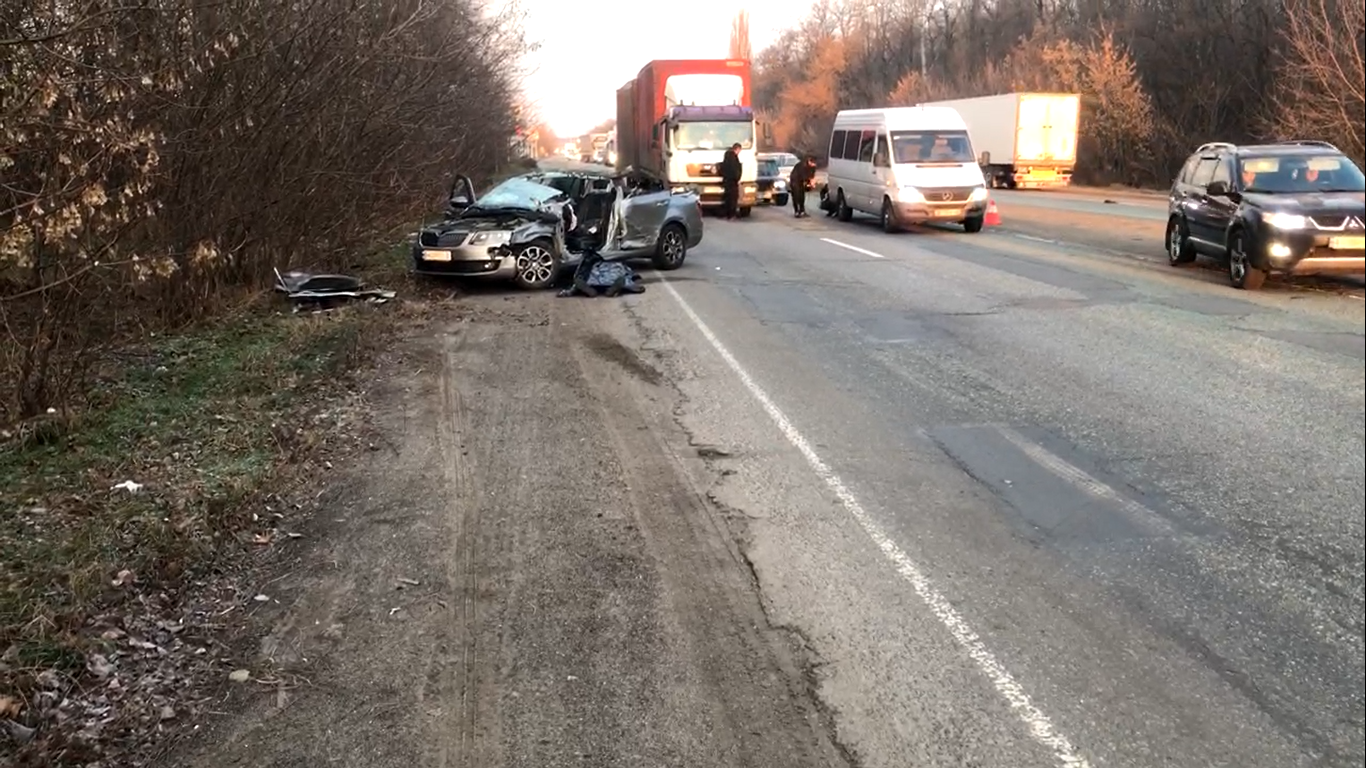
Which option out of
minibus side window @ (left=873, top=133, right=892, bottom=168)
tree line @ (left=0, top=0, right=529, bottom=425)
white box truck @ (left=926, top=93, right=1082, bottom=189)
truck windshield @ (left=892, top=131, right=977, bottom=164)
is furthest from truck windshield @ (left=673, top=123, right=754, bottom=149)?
white box truck @ (left=926, top=93, right=1082, bottom=189)

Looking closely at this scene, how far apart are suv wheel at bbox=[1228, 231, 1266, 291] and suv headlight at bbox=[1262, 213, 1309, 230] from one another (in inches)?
45.9

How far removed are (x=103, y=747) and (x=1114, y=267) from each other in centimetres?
1481

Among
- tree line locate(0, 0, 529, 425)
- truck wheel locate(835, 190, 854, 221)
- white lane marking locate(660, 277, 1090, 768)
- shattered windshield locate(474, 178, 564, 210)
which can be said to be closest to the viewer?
white lane marking locate(660, 277, 1090, 768)

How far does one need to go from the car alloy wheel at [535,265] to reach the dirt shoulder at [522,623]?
677 centimetres

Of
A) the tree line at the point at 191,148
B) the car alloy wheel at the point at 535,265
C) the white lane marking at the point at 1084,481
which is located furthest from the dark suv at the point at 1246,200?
the car alloy wheel at the point at 535,265

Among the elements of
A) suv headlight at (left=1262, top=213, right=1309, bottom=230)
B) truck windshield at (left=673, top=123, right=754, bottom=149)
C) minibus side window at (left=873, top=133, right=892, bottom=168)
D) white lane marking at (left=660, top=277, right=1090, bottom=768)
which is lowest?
white lane marking at (left=660, top=277, right=1090, bottom=768)

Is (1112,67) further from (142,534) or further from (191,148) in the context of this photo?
(142,534)

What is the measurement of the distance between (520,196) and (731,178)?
10.5 meters

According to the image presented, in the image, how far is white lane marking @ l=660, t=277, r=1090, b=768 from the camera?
3404 mm

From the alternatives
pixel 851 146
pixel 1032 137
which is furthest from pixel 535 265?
pixel 1032 137

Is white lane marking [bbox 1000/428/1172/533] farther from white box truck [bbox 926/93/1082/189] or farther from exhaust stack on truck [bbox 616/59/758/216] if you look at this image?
white box truck [bbox 926/93/1082/189]

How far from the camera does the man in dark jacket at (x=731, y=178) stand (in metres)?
24.7

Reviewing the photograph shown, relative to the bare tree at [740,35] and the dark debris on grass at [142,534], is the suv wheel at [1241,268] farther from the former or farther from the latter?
the bare tree at [740,35]

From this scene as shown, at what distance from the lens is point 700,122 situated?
25.3 metres
